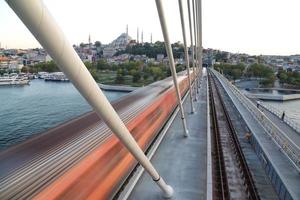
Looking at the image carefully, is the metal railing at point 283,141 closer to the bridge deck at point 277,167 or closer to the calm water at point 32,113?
the bridge deck at point 277,167

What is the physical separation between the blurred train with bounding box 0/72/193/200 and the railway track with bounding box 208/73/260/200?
368 cm

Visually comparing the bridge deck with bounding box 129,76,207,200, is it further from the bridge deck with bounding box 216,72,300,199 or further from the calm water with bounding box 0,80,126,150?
the calm water with bounding box 0,80,126,150

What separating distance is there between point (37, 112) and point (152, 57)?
4226 inches

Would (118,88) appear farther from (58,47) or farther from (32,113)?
(58,47)

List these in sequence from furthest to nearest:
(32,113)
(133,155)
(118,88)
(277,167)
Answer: (118,88), (32,113), (277,167), (133,155)

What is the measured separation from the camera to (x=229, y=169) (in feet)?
41.7

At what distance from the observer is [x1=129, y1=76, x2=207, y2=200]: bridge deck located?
9570mm

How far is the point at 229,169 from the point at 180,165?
2.33m

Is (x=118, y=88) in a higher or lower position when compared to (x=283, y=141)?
lower

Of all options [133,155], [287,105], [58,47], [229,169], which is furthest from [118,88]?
[58,47]

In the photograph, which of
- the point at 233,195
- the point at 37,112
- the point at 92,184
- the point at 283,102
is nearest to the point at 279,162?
the point at 233,195

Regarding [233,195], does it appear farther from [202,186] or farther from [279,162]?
[279,162]

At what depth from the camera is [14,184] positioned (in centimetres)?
496

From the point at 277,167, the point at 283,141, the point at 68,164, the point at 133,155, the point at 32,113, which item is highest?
the point at 133,155
